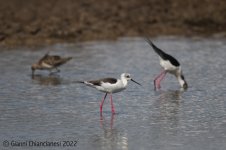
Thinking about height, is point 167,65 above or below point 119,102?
above

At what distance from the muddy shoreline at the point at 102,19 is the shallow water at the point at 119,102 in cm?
140

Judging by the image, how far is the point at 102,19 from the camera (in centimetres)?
2319

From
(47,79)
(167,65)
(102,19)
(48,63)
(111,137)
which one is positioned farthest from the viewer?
(102,19)

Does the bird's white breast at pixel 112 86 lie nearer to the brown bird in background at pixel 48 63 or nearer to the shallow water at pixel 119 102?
the shallow water at pixel 119 102

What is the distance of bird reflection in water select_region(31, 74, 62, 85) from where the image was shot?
1554 cm

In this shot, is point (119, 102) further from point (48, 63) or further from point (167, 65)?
point (48, 63)

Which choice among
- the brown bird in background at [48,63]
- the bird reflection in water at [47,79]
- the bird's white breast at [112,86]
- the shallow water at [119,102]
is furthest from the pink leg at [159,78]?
the bird's white breast at [112,86]

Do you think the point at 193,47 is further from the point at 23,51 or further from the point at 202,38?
the point at 23,51

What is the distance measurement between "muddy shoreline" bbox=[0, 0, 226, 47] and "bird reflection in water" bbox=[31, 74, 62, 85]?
13.7ft

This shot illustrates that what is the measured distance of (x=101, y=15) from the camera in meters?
23.5

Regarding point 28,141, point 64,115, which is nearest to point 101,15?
point 64,115

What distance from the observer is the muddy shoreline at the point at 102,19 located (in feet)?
70.9

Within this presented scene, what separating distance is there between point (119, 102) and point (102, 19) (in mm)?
10588

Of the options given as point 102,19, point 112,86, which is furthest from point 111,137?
point 102,19
